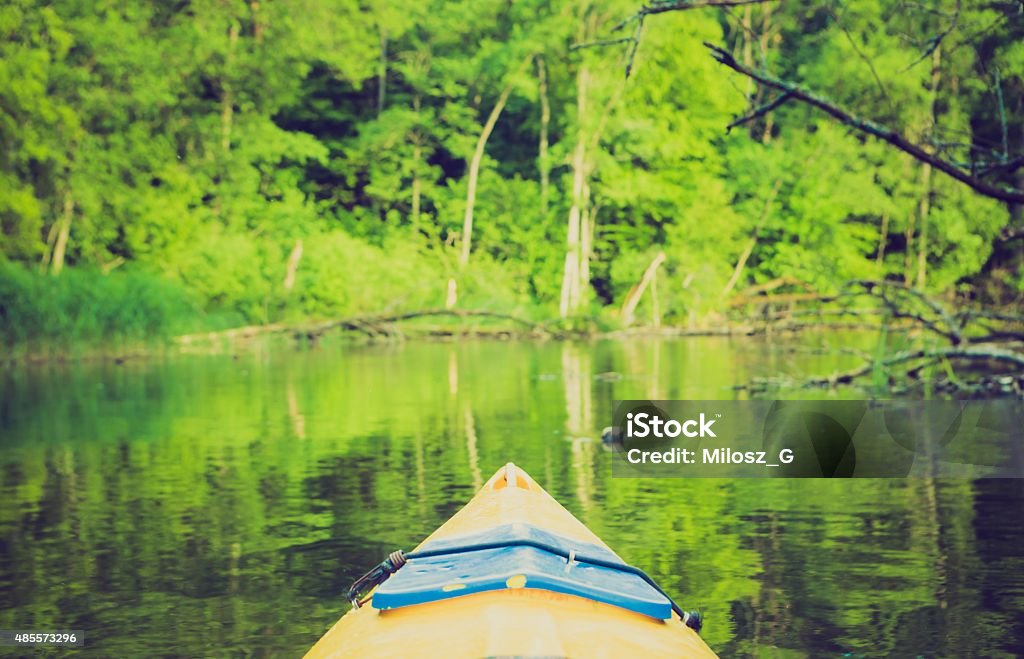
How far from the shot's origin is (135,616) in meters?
6.64

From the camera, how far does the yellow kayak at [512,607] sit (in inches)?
155

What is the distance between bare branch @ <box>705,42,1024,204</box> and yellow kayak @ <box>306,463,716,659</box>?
3.46 meters

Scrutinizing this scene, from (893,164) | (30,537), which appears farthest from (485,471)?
(893,164)

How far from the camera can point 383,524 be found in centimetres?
891

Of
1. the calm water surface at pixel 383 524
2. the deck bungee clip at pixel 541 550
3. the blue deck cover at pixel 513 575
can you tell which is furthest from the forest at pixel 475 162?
the blue deck cover at pixel 513 575

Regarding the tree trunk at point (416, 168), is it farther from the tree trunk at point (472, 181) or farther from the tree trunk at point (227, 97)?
the tree trunk at point (227, 97)

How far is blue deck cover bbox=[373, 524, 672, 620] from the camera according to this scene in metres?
4.38

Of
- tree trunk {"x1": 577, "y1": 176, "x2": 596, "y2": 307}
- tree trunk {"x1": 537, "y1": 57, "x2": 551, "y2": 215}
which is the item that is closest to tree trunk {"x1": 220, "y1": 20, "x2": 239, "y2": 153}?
tree trunk {"x1": 537, "y1": 57, "x2": 551, "y2": 215}

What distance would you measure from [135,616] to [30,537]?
7.93 ft

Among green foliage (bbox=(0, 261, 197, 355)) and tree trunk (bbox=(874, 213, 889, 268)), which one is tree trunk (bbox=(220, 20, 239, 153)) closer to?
green foliage (bbox=(0, 261, 197, 355))

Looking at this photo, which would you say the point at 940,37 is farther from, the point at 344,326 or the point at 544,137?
the point at 544,137

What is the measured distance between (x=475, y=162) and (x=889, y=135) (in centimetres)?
3154

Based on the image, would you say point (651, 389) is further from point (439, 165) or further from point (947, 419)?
point (439, 165)

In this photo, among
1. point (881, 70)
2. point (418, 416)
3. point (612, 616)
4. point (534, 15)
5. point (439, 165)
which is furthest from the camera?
point (439, 165)
